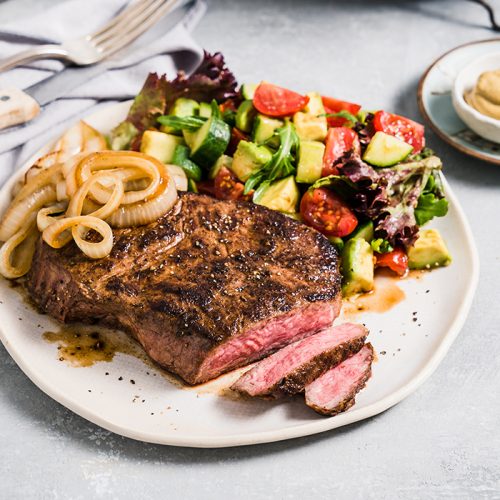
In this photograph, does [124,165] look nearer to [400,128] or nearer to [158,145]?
[158,145]

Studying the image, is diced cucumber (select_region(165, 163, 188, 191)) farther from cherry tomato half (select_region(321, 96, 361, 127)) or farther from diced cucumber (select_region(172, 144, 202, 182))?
cherry tomato half (select_region(321, 96, 361, 127))

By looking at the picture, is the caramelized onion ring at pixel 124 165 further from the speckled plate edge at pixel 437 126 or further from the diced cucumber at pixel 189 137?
the speckled plate edge at pixel 437 126

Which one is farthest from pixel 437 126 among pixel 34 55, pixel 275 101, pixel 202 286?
pixel 34 55

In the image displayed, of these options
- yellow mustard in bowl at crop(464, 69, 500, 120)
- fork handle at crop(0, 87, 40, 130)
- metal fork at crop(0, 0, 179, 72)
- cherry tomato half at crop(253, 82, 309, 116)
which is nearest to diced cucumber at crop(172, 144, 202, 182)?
cherry tomato half at crop(253, 82, 309, 116)

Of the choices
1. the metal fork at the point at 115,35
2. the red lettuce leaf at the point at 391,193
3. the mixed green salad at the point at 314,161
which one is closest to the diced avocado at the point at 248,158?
the mixed green salad at the point at 314,161

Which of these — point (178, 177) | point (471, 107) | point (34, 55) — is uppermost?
point (34, 55)

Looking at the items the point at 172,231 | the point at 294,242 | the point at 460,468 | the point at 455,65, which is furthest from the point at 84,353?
the point at 455,65
